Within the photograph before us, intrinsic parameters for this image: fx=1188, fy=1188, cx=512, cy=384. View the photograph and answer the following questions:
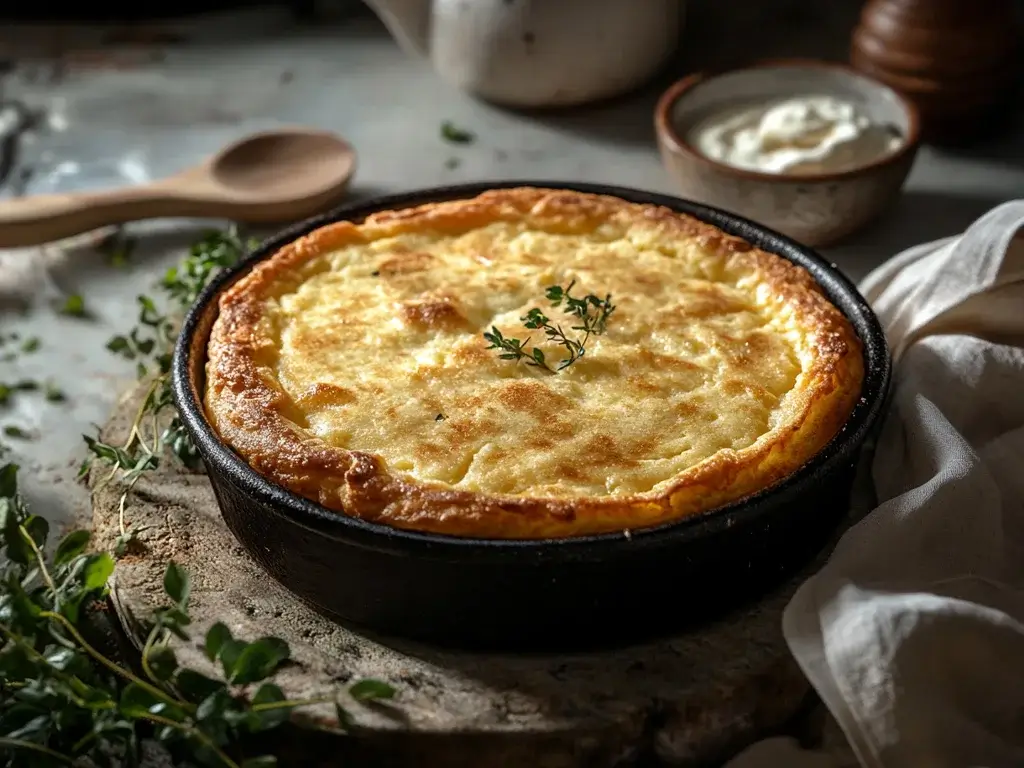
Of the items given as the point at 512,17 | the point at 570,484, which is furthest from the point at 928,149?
the point at 570,484

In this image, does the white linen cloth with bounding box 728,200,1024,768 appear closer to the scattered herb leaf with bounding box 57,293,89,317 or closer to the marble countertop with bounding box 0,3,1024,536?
the marble countertop with bounding box 0,3,1024,536

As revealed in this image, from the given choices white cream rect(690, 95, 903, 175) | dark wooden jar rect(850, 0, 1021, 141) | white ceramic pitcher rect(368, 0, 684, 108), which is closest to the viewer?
white cream rect(690, 95, 903, 175)

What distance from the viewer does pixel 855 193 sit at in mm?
3342

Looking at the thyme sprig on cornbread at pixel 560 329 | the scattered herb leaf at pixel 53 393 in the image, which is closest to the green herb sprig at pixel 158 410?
the scattered herb leaf at pixel 53 393

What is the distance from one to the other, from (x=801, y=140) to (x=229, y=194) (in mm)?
1734

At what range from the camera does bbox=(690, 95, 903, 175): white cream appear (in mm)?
3420

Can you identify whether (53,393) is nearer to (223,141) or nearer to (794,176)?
(223,141)

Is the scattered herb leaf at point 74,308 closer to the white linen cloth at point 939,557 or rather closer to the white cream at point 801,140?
the white cream at point 801,140

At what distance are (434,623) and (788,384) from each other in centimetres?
82

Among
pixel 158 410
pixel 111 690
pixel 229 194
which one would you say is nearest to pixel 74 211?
pixel 229 194

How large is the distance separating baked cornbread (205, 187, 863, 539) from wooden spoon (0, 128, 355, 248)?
37.2 inches

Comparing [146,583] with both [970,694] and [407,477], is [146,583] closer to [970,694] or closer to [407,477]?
[407,477]

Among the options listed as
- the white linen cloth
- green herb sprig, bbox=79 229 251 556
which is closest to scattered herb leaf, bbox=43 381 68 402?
green herb sprig, bbox=79 229 251 556

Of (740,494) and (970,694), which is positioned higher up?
(740,494)
